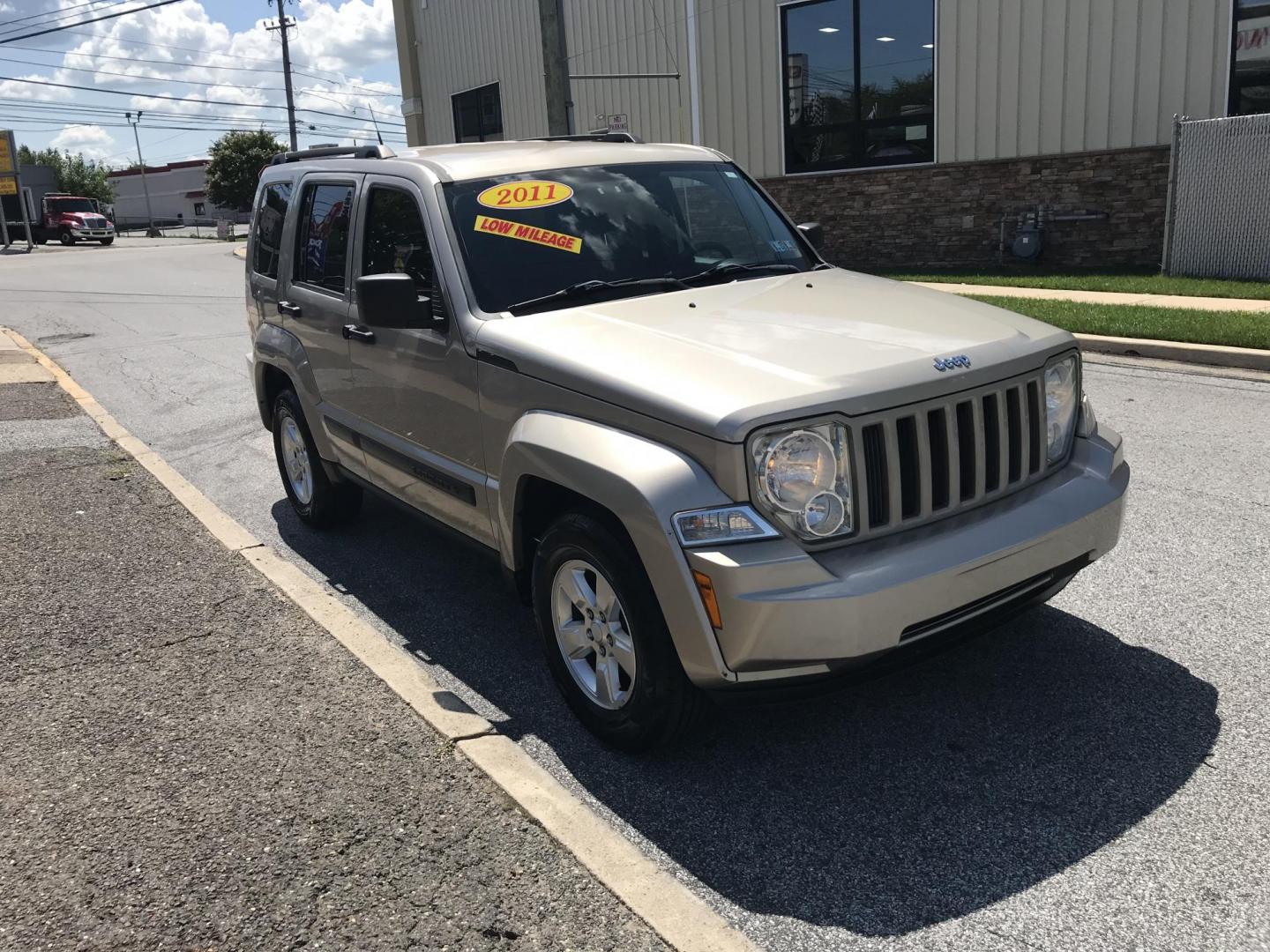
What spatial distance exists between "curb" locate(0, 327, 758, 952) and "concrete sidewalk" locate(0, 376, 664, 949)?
5 centimetres

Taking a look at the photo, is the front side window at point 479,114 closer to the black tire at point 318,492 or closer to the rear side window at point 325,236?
the black tire at point 318,492

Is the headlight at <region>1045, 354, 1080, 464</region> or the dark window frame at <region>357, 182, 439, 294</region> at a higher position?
the dark window frame at <region>357, 182, 439, 294</region>

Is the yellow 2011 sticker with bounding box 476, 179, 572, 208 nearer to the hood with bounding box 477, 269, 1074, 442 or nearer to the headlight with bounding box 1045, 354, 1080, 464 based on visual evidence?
the hood with bounding box 477, 269, 1074, 442

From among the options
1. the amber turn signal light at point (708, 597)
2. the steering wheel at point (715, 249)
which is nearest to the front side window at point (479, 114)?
the steering wheel at point (715, 249)

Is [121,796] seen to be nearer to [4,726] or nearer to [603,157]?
[4,726]

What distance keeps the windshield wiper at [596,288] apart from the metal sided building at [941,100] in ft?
41.2

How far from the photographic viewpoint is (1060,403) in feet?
12.6

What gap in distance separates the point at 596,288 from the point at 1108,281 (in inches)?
454

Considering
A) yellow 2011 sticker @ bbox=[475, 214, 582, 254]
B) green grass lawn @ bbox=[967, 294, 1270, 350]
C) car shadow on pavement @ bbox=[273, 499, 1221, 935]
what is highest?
yellow 2011 sticker @ bbox=[475, 214, 582, 254]

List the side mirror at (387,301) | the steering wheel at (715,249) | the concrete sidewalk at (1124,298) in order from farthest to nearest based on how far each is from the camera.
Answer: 1. the concrete sidewalk at (1124,298)
2. the steering wheel at (715,249)
3. the side mirror at (387,301)

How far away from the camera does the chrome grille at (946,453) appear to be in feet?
10.5

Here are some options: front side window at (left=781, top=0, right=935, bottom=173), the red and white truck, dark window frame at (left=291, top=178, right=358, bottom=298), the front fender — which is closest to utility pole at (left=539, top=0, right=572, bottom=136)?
front side window at (left=781, top=0, right=935, bottom=173)

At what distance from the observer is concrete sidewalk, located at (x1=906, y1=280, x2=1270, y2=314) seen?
37.4 feet

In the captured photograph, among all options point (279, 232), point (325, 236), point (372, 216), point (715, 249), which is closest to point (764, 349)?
point (715, 249)
